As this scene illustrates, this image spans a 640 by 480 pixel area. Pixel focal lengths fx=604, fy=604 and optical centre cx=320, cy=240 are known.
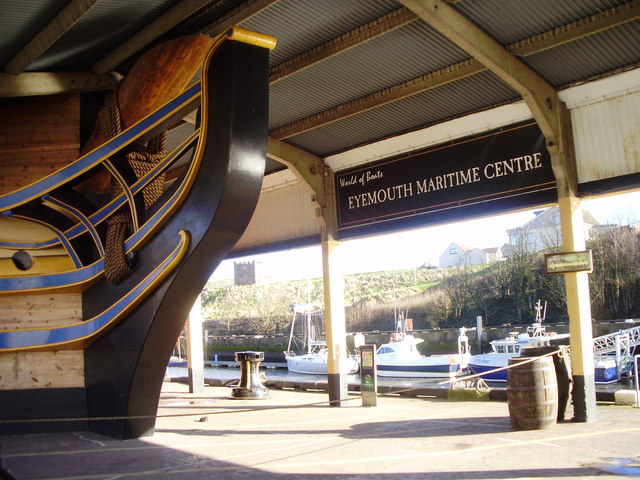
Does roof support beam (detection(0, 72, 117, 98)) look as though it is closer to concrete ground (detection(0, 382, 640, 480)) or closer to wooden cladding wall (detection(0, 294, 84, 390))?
wooden cladding wall (detection(0, 294, 84, 390))

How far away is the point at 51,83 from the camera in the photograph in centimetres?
834

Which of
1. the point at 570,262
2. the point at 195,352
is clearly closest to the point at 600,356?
the point at 195,352

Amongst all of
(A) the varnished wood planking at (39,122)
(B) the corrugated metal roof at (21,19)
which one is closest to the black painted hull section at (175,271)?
(B) the corrugated metal roof at (21,19)

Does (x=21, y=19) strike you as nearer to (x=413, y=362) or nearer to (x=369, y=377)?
(x=369, y=377)

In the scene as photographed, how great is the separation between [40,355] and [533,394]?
20.7ft

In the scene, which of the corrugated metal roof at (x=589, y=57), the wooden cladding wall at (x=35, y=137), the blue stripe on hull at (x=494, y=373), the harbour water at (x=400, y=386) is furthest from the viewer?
the blue stripe on hull at (x=494, y=373)

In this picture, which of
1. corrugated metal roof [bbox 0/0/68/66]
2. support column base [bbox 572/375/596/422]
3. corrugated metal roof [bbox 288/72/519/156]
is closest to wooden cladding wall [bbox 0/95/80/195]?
corrugated metal roof [bbox 0/0/68/66]

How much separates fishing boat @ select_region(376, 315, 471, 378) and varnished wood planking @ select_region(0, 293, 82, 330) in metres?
20.5

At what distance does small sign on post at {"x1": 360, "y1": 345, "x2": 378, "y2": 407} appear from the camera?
10836 mm

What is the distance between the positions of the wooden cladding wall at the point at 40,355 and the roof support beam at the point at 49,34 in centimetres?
303

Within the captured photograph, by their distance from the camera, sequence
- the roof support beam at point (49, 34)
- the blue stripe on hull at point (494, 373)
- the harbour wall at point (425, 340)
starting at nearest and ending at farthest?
the roof support beam at point (49, 34), the blue stripe on hull at point (494, 373), the harbour wall at point (425, 340)

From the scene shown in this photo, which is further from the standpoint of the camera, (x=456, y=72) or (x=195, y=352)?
(x=195, y=352)

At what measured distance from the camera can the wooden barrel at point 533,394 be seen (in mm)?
7328

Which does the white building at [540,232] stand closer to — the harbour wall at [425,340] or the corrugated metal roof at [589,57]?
the harbour wall at [425,340]
